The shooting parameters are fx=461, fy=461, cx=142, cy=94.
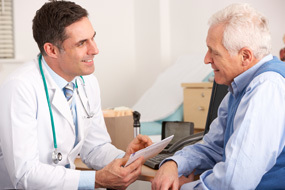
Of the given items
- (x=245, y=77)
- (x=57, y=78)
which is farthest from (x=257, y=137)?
(x=57, y=78)

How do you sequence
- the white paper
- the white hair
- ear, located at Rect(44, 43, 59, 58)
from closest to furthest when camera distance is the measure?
1. the white hair
2. the white paper
3. ear, located at Rect(44, 43, 59, 58)

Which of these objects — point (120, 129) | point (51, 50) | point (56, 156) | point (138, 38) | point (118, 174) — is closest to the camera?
point (118, 174)

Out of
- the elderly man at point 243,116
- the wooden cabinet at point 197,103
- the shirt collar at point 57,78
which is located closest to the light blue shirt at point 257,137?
the elderly man at point 243,116

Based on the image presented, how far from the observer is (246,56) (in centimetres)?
155

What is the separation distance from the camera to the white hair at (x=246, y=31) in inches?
59.4

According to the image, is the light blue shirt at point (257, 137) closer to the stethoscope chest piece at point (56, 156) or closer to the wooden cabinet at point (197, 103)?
the stethoscope chest piece at point (56, 156)

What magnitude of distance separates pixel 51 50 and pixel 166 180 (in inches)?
32.9

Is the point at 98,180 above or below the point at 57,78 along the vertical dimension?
below

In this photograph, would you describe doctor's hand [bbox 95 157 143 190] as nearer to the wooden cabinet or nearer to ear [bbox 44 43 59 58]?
ear [bbox 44 43 59 58]

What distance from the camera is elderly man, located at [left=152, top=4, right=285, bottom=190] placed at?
54.3 inches

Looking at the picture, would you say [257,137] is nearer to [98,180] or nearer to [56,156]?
[98,180]

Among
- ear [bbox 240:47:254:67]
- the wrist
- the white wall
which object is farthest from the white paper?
the white wall

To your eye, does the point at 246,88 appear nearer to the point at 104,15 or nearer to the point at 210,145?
the point at 210,145

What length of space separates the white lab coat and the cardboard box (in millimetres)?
127
